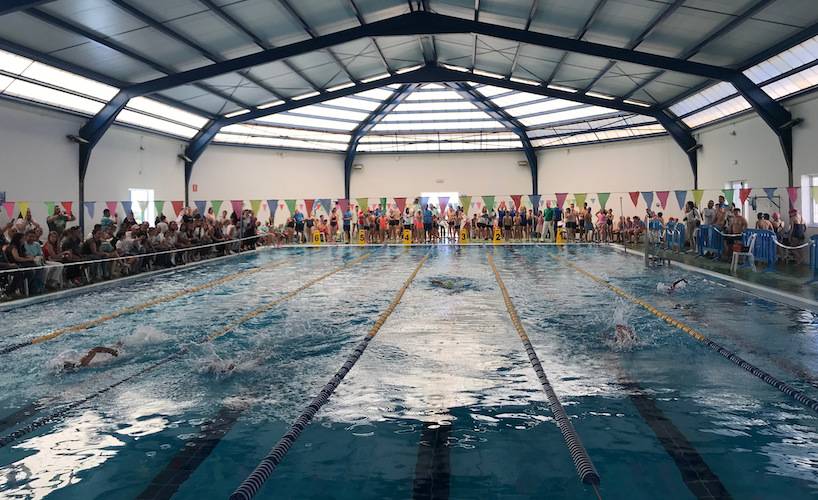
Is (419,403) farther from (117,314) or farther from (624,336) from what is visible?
(117,314)

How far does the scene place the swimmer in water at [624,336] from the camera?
18.9 ft

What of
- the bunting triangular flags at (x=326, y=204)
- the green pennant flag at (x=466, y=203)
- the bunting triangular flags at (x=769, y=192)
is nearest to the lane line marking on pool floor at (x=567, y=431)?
the bunting triangular flags at (x=769, y=192)

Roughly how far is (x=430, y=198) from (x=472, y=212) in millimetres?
4027

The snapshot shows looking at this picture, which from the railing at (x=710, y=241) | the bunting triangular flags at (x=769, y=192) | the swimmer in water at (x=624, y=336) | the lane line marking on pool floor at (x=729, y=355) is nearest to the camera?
the lane line marking on pool floor at (x=729, y=355)

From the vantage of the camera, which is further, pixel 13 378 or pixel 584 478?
pixel 13 378

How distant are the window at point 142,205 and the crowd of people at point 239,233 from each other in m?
0.88

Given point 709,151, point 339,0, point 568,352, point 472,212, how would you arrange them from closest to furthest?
point 568,352 → point 339,0 → point 709,151 → point 472,212

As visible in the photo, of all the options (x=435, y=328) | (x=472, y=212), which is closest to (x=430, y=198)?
(x=472, y=212)

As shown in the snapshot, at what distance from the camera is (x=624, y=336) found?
585 cm

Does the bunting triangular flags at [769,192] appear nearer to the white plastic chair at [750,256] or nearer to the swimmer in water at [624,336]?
the white plastic chair at [750,256]

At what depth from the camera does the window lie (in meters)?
19.7

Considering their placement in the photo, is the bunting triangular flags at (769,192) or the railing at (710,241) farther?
the bunting triangular flags at (769,192)

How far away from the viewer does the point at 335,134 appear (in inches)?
1064

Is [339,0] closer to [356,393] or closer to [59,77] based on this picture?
[59,77]
